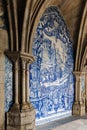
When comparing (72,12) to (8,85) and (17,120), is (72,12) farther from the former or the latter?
(17,120)

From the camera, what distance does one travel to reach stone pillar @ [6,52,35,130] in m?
4.66

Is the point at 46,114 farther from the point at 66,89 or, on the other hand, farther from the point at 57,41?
the point at 57,41

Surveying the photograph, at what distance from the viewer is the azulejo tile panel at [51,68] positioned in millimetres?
5734

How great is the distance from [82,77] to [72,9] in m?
2.07

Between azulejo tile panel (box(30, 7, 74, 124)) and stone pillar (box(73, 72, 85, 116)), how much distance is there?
15 centimetres

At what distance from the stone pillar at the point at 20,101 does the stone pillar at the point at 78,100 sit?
2484 mm

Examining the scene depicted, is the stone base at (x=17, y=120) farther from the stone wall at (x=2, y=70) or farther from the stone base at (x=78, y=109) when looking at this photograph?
the stone base at (x=78, y=109)

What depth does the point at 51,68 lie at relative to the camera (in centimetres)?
627

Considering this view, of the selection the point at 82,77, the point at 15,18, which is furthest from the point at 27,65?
the point at 82,77

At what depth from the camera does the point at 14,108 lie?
187 inches

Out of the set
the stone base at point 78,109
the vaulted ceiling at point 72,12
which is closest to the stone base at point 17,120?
the stone base at point 78,109

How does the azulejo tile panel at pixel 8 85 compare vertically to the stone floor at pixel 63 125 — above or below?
above

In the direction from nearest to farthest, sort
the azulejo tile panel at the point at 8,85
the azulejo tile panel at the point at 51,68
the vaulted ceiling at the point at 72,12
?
the azulejo tile panel at the point at 8,85
the azulejo tile panel at the point at 51,68
the vaulted ceiling at the point at 72,12

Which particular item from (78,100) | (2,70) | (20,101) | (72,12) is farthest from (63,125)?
(72,12)
